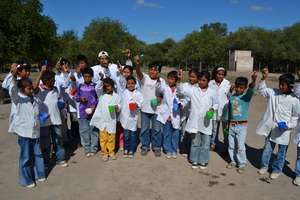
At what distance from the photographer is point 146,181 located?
496cm

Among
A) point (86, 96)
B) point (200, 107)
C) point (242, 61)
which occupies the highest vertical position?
point (242, 61)

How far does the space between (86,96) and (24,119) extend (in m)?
1.61

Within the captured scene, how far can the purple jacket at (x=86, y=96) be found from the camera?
5.98m

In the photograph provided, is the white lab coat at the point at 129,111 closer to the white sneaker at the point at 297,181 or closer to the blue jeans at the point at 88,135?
→ the blue jeans at the point at 88,135

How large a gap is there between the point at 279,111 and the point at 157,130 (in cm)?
238

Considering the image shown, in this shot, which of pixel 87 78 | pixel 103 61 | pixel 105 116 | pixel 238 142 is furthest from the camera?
pixel 103 61

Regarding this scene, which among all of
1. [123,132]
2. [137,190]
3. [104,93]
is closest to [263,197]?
[137,190]

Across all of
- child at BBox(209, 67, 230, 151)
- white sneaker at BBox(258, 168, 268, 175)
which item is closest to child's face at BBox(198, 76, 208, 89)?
child at BBox(209, 67, 230, 151)

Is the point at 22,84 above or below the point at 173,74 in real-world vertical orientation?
below

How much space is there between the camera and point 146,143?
20.8 ft

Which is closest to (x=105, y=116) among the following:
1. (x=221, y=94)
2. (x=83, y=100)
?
(x=83, y=100)

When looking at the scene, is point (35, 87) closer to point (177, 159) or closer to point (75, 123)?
point (75, 123)

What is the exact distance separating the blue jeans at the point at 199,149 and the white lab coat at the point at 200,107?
14 centimetres

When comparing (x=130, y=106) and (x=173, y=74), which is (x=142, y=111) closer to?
(x=130, y=106)
